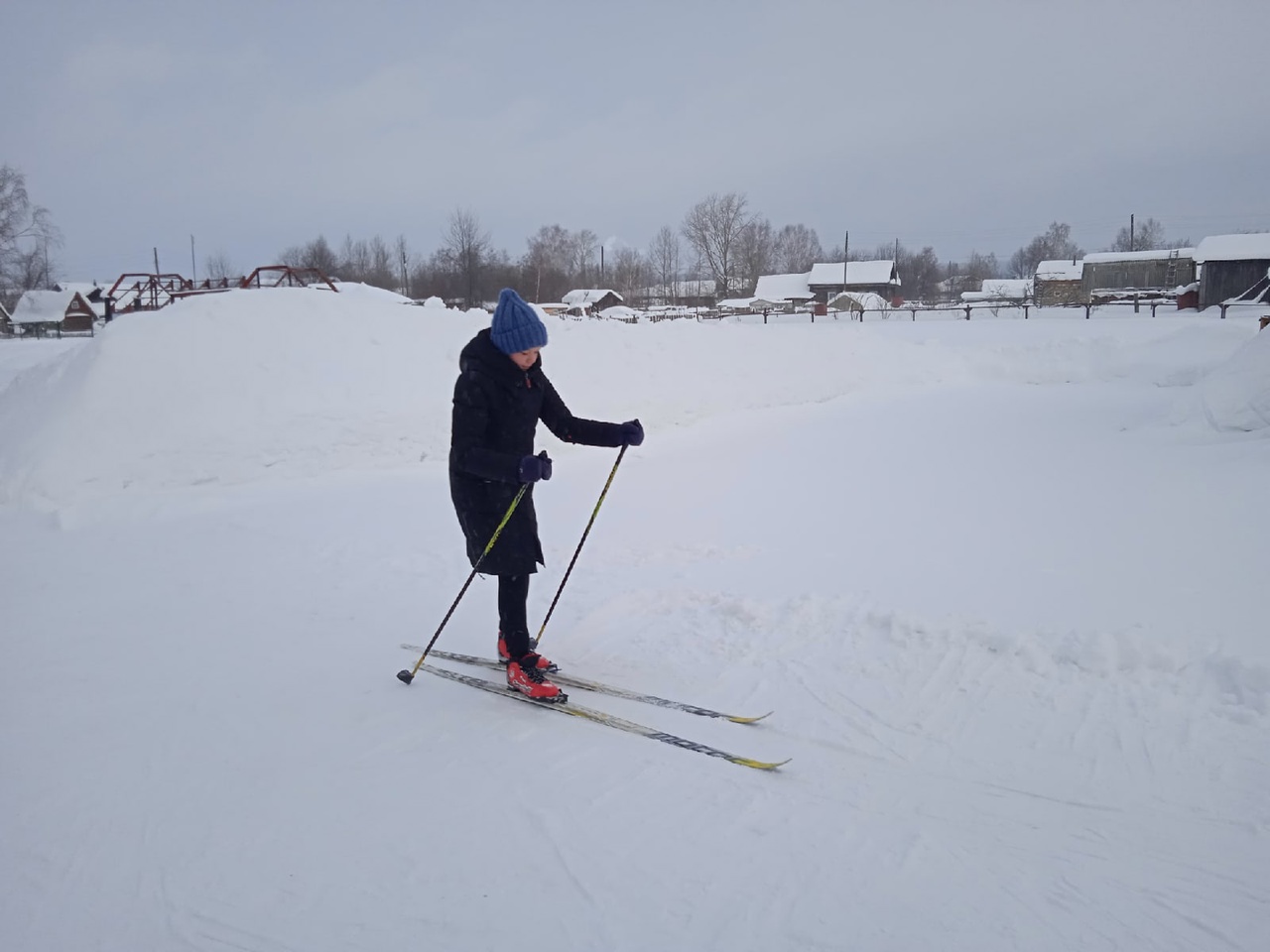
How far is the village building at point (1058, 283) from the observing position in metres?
50.8

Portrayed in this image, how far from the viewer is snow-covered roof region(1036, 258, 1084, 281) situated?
60.0m

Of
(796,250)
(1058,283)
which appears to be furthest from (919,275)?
(1058,283)

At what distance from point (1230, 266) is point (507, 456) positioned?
4102 cm

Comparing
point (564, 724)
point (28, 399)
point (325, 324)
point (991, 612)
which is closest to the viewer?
point (564, 724)

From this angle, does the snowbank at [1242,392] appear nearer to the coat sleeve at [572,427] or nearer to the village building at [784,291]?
the coat sleeve at [572,427]

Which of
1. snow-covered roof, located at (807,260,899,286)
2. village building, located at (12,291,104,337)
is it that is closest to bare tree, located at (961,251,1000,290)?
snow-covered roof, located at (807,260,899,286)

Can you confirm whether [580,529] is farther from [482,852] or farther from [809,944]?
[809,944]

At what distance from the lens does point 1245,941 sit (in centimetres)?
232

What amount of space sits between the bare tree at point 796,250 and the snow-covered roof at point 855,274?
77.8 feet

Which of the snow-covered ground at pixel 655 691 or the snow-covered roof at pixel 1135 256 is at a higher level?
the snow-covered roof at pixel 1135 256

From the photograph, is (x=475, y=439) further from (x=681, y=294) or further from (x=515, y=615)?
(x=681, y=294)

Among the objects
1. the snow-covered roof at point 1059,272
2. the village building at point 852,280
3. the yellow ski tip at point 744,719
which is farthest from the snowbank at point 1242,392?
the village building at point 852,280

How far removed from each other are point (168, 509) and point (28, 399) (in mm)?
3050

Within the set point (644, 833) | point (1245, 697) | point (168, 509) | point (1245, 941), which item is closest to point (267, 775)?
point (644, 833)
